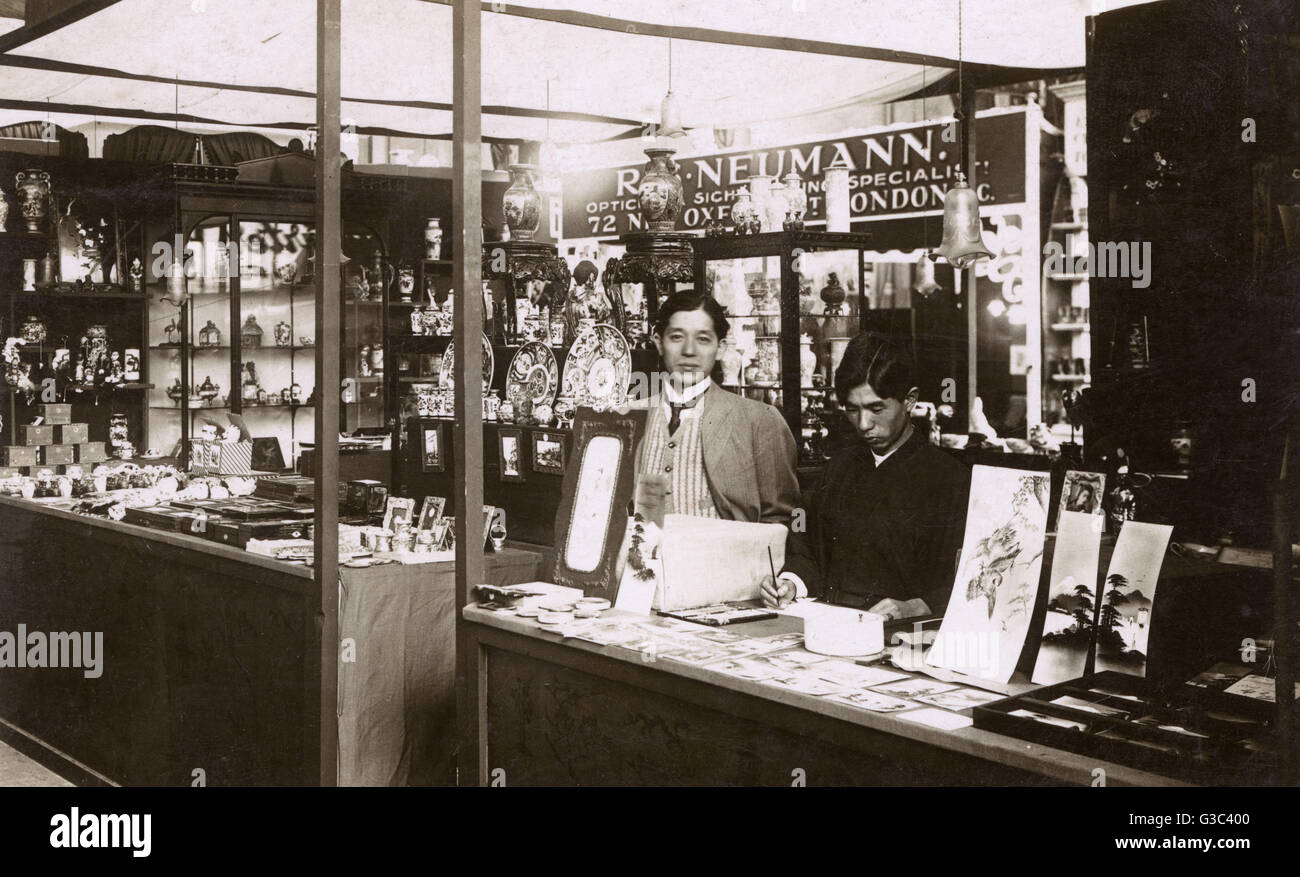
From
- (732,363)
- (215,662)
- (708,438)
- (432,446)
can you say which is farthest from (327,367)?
(732,363)

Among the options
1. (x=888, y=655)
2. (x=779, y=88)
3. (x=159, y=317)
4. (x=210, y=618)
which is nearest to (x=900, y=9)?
(x=779, y=88)

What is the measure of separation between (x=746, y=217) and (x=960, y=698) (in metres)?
4.15

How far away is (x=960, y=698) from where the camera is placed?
2.30 meters

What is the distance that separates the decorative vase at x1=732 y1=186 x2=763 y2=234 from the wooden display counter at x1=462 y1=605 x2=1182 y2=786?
3.34 meters

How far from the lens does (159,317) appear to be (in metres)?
8.52

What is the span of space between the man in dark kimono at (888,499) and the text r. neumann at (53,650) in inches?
117

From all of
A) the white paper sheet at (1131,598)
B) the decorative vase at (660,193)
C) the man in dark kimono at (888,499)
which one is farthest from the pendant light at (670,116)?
the white paper sheet at (1131,598)

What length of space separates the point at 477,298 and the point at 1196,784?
220cm

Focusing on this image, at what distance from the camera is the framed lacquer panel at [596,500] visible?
326cm

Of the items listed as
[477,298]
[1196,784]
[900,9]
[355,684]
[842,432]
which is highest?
[900,9]

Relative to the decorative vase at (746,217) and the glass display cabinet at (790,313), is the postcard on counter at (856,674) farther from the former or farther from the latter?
the decorative vase at (746,217)

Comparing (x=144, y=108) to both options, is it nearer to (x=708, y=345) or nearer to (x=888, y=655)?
(x=708, y=345)

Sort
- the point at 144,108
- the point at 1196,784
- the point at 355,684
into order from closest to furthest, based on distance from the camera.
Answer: the point at 1196,784
the point at 355,684
the point at 144,108

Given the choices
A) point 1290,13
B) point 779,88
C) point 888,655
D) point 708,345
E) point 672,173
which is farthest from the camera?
point 779,88
